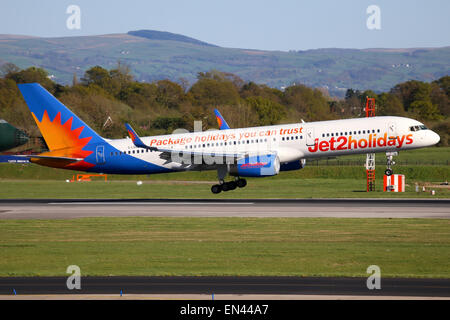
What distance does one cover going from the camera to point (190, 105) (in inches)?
5733

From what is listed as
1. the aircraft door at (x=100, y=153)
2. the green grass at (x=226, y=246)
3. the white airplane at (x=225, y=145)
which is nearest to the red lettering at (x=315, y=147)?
the white airplane at (x=225, y=145)

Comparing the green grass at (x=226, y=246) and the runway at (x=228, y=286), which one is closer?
the runway at (x=228, y=286)

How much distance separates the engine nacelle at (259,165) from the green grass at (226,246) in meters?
9.60

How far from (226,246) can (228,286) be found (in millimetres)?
8237

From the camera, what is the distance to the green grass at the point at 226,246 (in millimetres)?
24406

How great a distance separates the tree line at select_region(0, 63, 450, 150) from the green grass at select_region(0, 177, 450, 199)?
30701 millimetres

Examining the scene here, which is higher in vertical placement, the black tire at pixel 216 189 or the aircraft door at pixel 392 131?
the aircraft door at pixel 392 131

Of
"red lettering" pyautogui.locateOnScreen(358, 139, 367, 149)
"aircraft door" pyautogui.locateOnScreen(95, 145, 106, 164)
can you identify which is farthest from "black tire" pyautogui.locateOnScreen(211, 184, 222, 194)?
"red lettering" pyautogui.locateOnScreen(358, 139, 367, 149)

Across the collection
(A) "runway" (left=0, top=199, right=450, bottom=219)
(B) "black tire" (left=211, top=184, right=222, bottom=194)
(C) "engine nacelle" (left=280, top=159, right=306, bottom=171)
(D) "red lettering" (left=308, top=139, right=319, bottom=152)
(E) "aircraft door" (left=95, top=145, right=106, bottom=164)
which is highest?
(D) "red lettering" (left=308, top=139, right=319, bottom=152)

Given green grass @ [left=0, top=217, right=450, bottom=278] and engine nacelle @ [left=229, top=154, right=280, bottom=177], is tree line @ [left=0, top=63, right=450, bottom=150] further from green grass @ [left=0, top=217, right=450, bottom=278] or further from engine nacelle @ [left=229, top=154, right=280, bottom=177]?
green grass @ [left=0, top=217, right=450, bottom=278]

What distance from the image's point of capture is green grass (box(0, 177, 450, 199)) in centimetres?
5628

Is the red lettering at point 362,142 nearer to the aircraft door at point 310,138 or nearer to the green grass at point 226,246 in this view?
the aircraft door at point 310,138
